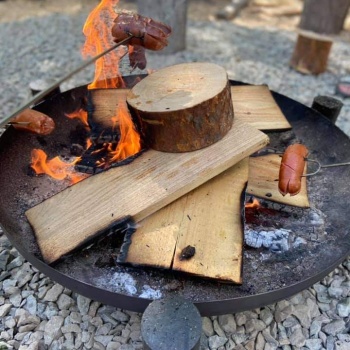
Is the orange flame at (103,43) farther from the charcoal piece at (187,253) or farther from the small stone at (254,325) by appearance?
the small stone at (254,325)

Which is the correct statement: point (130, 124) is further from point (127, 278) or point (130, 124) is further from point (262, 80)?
point (262, 80)

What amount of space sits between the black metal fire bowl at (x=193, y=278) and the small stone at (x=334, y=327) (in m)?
0.31

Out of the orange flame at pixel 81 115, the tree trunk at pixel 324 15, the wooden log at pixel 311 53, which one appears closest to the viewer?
the orange flame at pixel 81 115

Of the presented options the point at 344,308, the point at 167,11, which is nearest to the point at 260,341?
the point at 344,308

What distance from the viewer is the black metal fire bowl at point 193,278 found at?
1.64 meters

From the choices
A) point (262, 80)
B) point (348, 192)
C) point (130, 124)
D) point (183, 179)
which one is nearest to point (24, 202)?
point (130, 124)

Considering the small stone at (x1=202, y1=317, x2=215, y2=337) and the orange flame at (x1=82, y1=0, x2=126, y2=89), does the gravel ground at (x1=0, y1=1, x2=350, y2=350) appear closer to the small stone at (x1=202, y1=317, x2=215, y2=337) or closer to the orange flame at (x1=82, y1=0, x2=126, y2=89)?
the small stone at (x1=202, y1=317, x2=215, y2=337)

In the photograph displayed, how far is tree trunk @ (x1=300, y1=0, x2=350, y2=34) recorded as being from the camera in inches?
190

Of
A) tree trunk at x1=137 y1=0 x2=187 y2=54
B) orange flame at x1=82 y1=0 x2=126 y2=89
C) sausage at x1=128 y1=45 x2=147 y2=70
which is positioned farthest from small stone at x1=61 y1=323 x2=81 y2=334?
tree trunk at x1=137 y1=0 x2=187 y2=54

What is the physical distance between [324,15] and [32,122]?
399 centimetres

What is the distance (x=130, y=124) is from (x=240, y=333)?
1.22 metres

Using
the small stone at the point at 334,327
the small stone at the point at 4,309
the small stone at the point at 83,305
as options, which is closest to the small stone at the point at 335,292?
the small stone at the point at 334,327

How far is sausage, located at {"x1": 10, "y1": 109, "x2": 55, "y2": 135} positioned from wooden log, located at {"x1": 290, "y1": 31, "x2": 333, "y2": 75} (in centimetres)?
276

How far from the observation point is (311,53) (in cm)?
408
